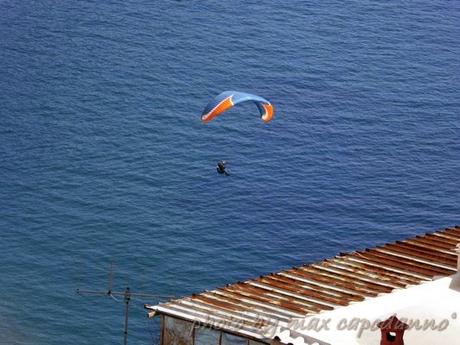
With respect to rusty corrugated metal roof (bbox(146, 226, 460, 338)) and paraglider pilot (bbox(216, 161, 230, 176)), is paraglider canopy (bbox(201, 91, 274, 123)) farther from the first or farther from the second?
rusty corrugated metal roof (bbox(146, 226, 460, 338))

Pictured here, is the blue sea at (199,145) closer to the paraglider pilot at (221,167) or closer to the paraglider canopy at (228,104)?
the paraglider pilot at (221,167)

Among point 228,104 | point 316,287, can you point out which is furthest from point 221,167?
point 316,287

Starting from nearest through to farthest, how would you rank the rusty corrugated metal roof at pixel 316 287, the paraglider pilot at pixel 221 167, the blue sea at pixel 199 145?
1. the rusty corrugated metal roof at pixel 316 287
2. the blue sea at pixel 199 145
3. the paraglider pilot at pixel 221 167

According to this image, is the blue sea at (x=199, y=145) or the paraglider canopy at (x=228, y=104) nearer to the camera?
the paraglider canopy at (x=228, y=104)

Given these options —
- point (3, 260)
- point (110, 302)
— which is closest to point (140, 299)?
point (110, 302)

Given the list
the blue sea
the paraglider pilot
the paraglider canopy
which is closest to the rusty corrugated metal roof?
the paraglider canopy

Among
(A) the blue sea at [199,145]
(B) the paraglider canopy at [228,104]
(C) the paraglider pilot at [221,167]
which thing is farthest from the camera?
(C) the paraglider pilot at [221,167]

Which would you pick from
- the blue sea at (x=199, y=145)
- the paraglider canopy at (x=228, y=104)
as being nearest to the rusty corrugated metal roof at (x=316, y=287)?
the paraglider canopy at (x=228, y=104)
